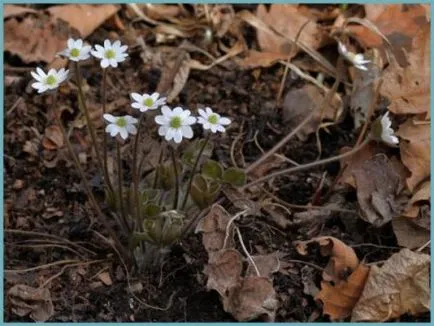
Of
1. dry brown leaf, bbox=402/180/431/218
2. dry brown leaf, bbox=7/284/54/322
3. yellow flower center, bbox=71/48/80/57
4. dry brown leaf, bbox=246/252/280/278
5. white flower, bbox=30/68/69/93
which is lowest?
dry brown leaf, bbox=7/284/54/322

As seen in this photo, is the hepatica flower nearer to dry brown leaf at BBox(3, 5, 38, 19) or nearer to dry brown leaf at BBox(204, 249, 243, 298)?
dry brown leaf at BBox(204, 249, 243, 298)

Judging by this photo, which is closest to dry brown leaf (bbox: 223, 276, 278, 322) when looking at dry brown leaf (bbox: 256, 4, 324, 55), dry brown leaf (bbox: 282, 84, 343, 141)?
dry brown leaf (bbox: 282, 84, 343, 141)

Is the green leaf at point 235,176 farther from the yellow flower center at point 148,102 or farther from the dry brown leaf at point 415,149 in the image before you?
the dry brown leaf at point 415,149

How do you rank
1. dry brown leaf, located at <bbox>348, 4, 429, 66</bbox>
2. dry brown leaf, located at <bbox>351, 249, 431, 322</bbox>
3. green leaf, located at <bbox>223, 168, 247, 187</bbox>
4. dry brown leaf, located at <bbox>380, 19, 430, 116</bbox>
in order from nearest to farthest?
1. dry brown leaf, located at <bbox>351, 249, 431, 322</bbox>
2. green leaf, located at <bbox>223, 168, 247, 187</bbox>
3. dry brown leaf, located at <bbox>380, 19, 430, 116</bbox>
4. dry brown leaf, located at <bbox>348, 4, 429, 66</bbox>

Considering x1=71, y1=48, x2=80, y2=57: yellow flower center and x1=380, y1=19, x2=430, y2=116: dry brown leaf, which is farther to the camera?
x1=380, y1=19, x2=430, y2=116: dry brown leaf

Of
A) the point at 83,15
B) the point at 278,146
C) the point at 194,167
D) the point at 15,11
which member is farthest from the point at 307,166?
the point at 15,11

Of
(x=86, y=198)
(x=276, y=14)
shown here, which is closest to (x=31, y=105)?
(x=86, y=198)

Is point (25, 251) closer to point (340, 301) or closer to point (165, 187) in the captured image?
point (165, 187)

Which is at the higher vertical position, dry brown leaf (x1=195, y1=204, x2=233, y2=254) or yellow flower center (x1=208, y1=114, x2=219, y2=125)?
yellow flower center (x1=208, y1=114, x2=219, y2=125)
